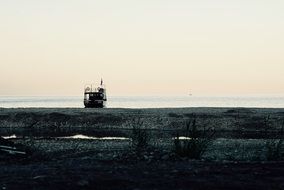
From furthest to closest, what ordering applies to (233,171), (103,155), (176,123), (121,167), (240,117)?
(240,117)
(176,123)
(103,155)
(121,167)
(233,171)

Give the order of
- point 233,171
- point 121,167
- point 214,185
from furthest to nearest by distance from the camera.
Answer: point 121,167, point 233,171, point 214,185

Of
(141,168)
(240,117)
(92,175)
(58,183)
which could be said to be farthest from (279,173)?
(240,117)

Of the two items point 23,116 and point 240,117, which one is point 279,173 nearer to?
point 240,117

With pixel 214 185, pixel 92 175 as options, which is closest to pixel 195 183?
pixel 214 185

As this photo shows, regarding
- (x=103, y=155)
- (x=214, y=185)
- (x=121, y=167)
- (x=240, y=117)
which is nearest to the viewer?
(x=214, y=185)

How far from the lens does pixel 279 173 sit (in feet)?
46.1

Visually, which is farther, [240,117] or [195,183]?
[240,117]

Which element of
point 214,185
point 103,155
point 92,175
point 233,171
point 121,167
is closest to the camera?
point 214,185

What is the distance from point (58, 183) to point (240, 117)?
160ft

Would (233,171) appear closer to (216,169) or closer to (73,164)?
(216,169)

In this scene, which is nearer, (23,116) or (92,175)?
(92,175)

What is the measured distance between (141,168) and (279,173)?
3.95m

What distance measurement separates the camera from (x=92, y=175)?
536 inches

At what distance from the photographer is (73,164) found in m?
16.3
